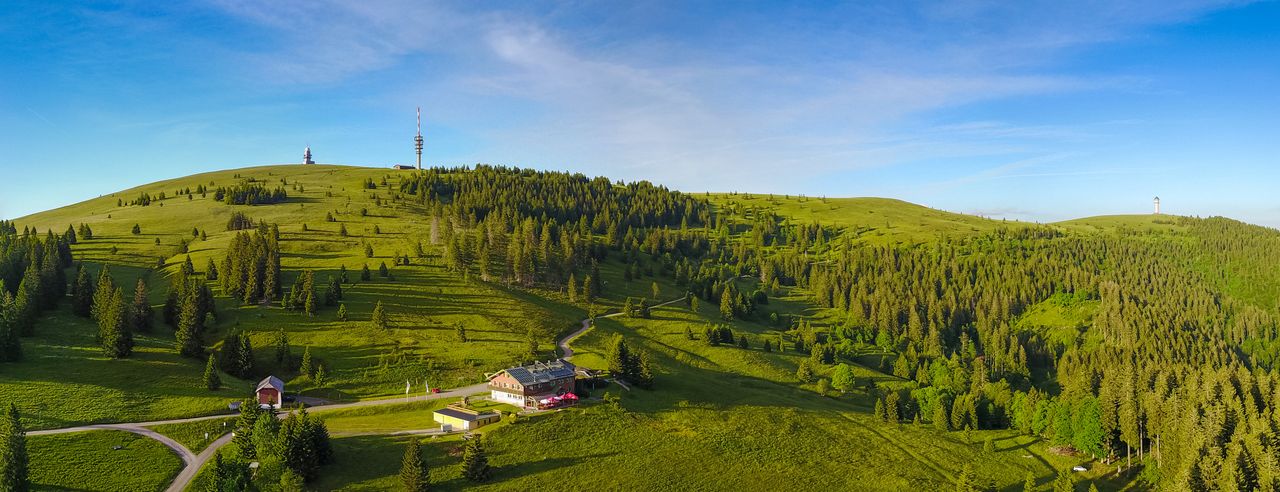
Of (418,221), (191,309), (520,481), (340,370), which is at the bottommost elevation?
(520,481)

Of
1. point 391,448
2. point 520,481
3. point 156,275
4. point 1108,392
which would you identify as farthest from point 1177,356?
→ point 156,275

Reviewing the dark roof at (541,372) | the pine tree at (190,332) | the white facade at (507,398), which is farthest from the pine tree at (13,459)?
the dark roof at (541,372)

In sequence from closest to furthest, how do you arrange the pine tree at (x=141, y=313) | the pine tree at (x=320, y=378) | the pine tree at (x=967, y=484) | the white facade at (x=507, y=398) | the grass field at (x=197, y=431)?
the grass field at (x=197, y=431), the pine tree at (x=967, y=484), the white facade at (x=507, y=398), the pine tree at (x=320, y=378), the pine tree at (x=141, y=313)

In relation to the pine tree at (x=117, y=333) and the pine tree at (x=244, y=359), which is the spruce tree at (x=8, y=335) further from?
the pine tree at (x=244, y=359)

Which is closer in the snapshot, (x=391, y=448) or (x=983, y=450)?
(x=391, y=448)

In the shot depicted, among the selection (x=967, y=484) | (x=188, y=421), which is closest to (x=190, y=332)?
(x=188, y=421)

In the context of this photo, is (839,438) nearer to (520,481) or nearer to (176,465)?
(520,481)

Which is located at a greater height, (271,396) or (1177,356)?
(271,396)
